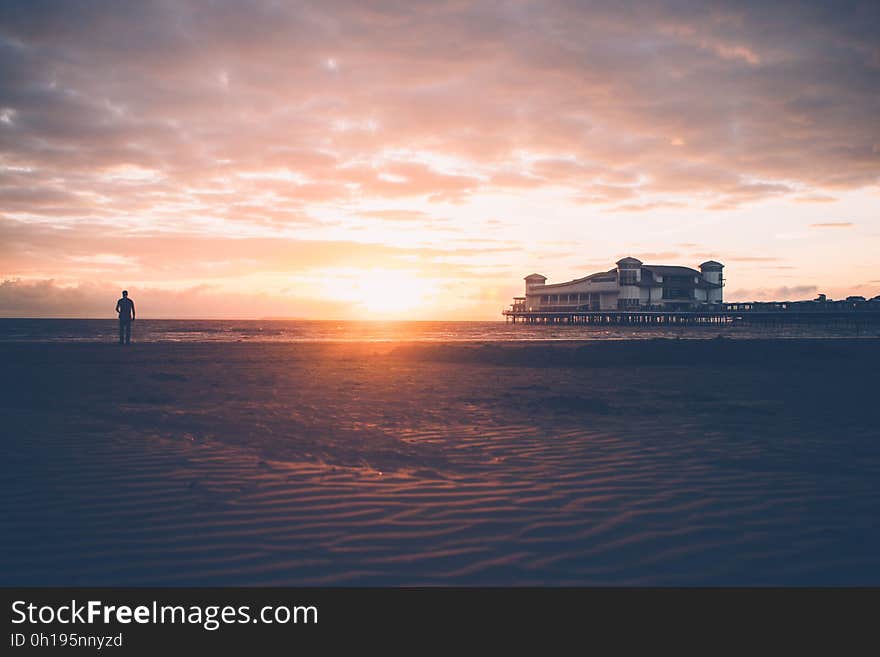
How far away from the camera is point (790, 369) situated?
1692 cm

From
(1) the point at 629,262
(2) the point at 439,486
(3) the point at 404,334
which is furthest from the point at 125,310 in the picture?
(1) the point at 629,262

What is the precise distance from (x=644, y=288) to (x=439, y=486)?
8602 centimetres

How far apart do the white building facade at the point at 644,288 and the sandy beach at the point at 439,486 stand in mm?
75279

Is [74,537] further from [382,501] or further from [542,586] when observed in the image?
[542,586]

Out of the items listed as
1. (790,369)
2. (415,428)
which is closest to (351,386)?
(415,428)

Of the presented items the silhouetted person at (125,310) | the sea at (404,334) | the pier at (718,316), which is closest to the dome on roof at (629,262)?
the pier at (718,316)

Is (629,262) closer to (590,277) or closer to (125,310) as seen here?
(590,277)

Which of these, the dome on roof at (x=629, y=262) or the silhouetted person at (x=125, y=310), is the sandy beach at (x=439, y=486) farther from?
the dome on roof at (x=629, y=262)

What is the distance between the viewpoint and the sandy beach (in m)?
3.86

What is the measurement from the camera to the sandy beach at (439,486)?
386 centimetres

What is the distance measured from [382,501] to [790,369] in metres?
16.2

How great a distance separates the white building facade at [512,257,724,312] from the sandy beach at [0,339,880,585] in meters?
75.3

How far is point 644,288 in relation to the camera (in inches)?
3361

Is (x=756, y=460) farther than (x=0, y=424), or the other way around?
(x=0, y=424)
